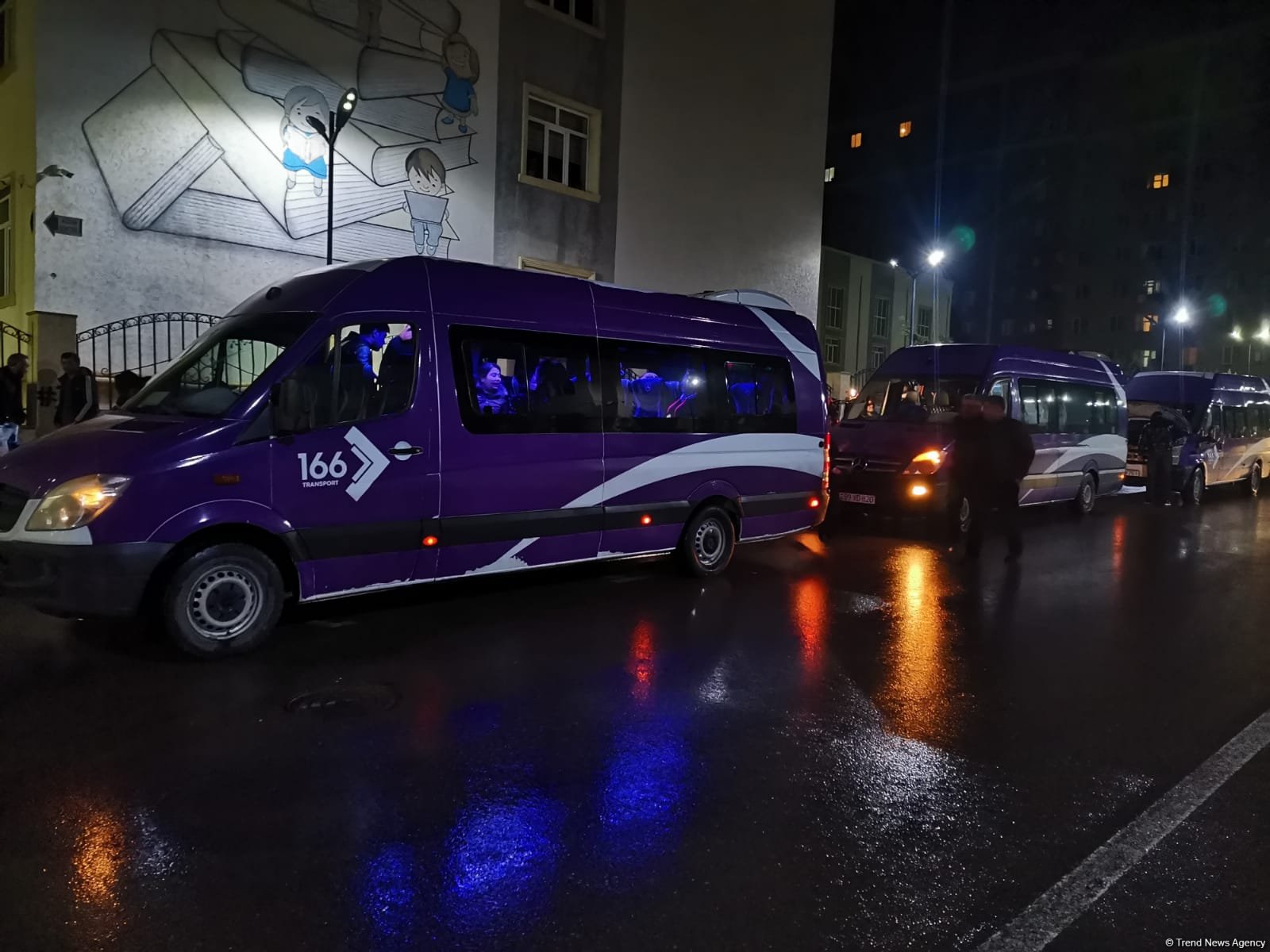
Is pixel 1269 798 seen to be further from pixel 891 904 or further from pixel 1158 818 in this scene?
pixel 891 904

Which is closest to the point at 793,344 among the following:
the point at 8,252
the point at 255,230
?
the point at 255,230

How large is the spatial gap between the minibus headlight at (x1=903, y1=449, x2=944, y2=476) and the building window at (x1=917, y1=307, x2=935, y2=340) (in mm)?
38532

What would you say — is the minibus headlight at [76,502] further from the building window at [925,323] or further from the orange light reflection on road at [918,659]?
the building window at [925,323]

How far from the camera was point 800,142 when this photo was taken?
25375 millimetres

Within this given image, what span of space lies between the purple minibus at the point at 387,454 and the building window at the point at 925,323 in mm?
41928

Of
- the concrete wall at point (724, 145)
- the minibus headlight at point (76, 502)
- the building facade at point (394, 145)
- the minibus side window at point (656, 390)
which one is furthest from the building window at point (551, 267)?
the minibus headlight at point (76, 502)

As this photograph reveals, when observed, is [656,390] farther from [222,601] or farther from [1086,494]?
[1086,494]

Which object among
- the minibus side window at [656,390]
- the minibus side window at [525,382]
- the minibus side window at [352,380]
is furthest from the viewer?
the minibus side window at [656,390]

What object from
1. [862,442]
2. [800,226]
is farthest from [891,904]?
[800,226]

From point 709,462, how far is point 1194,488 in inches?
548

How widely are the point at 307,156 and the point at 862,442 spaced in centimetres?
1126

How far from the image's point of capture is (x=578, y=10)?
67.4ft

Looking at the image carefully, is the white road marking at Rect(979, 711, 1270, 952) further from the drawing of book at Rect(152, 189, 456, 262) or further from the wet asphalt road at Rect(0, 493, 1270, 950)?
the drawing of book at Rect(152, 189, 456, 262)

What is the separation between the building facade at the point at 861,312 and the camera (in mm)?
42062
